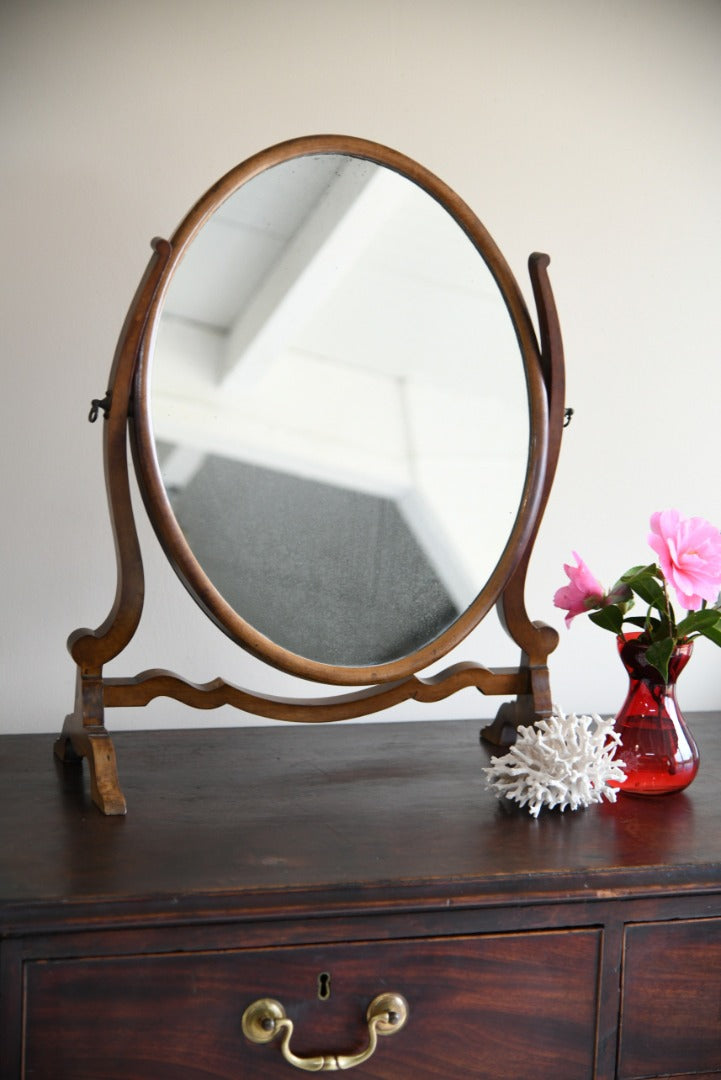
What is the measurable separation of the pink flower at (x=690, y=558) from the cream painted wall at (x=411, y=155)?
405mm

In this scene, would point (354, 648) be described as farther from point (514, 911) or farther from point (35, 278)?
point (35, 278)

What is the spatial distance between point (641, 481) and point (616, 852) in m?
0.69

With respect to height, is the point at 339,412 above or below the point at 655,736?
above

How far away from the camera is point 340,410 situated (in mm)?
1118

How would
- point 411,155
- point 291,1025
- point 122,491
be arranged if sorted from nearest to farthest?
1. point 291,1025
2. point 122,491
3. point 411,155

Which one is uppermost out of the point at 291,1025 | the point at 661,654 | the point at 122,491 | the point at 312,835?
the point at 122,491

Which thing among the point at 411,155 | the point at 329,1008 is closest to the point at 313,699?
the point at 329,1008

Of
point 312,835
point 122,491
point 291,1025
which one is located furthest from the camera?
point 122,491

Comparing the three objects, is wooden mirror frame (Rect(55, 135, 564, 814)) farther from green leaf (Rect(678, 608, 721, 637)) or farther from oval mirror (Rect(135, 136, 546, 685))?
green leaf (Rect(678, 608, 721, 637))

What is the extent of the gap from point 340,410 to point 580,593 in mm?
315

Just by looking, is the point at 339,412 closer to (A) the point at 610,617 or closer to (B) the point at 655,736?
(A) the point at 610,617

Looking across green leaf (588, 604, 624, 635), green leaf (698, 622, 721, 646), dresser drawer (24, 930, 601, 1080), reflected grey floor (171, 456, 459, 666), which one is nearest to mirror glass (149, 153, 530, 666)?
reflected grey floor (171, 456, 459, 666)

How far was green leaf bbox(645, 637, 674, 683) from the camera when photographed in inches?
42.4

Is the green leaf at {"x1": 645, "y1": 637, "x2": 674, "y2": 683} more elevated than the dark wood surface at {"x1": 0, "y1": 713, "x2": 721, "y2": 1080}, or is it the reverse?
the green leaf at {"x1": 645, "y1": 637, "x2": 674, "y2": 683}
